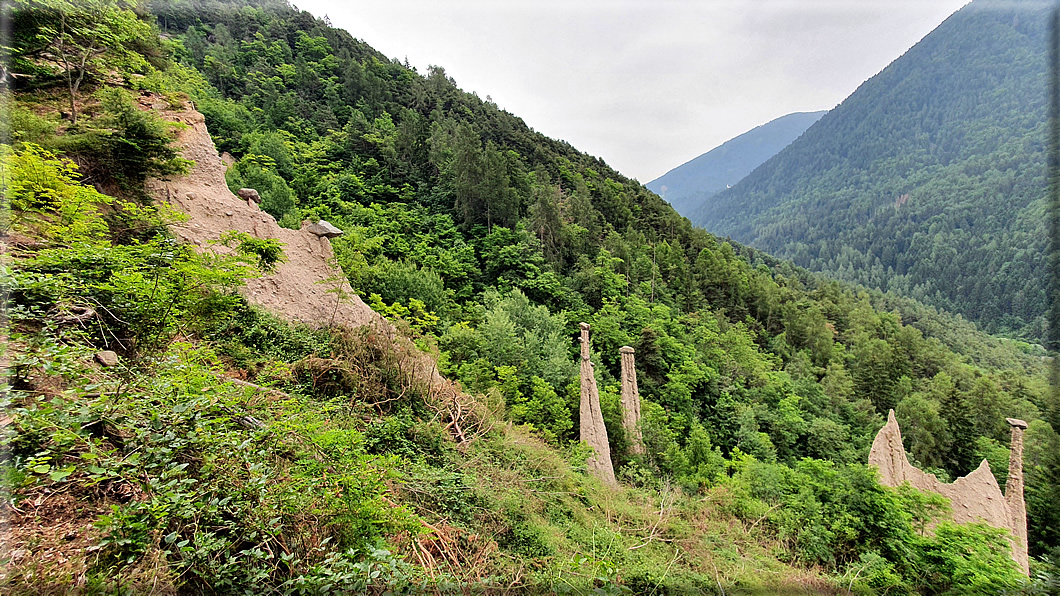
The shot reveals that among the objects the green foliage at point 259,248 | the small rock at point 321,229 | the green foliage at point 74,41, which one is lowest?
the green foliage at point 259,248

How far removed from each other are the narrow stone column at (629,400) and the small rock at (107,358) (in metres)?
13.8

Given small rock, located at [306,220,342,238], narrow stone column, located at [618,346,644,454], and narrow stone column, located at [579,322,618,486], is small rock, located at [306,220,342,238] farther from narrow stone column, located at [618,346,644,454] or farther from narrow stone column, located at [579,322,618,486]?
narrow stone column, located at [618,346,644,454]

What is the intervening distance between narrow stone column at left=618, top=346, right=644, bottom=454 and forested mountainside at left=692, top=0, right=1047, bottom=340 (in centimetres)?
5476

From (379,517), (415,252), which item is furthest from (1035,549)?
(415,252)

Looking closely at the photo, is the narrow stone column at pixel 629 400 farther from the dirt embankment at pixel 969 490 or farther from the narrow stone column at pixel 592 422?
the dirt embankment at pixel 969 490

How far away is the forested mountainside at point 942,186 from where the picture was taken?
77.9 metres

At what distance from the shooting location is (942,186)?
117m

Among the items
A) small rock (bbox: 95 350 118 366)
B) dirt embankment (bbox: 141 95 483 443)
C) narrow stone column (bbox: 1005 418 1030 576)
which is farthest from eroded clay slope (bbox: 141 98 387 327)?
narrow stone column (bbox: 1005 418 1030 576)

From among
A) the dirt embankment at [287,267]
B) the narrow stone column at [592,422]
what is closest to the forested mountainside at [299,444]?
the dirt embankment at [287,267]

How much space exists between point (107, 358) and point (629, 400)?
1479 centimetres

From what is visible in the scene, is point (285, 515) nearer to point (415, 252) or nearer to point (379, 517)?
point (379, 517)

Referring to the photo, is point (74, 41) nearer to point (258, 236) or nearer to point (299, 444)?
point (258, 236)

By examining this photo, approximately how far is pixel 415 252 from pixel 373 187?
8600 mm

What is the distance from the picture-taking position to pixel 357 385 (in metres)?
5.59
